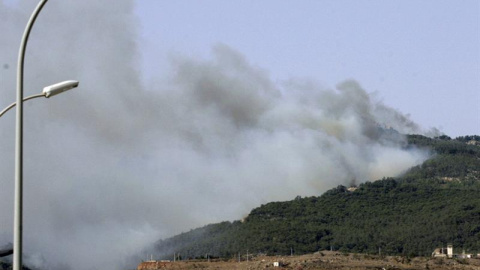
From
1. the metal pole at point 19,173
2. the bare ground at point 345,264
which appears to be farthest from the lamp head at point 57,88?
the bare ground at point 345,264

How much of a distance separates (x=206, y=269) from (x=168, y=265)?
40.5 feet

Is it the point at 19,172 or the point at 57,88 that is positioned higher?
the point at 57,88

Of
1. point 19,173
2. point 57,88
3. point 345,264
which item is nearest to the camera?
point 19,173

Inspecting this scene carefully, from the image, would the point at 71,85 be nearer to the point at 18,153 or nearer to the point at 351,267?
the point at 18,153

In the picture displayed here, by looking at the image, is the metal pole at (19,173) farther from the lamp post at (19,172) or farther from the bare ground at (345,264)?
the bare ground at (345,264)

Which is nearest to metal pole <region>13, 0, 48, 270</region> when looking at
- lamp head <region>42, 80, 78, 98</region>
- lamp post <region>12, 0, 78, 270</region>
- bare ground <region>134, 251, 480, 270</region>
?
lamp post <region>12, 0, 78, 270</region>

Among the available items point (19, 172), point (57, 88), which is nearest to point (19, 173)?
point (19, 172)

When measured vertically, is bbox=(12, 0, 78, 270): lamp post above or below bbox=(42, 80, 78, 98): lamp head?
below

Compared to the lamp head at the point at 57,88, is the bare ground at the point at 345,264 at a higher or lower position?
lower

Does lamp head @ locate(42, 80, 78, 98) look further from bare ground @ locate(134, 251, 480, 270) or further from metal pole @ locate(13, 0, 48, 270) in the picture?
bare ground @ locate(134, 251, 480, 270)

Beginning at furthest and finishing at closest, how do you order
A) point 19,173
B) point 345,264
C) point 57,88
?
point 345,264, point 57,88, point 19,173

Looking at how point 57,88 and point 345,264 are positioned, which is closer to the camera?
point 57,88

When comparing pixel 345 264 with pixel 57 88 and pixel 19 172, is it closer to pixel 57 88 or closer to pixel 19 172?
pixel 57 88

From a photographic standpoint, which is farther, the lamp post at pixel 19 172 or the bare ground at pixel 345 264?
the bare ground at pixel 345 264
